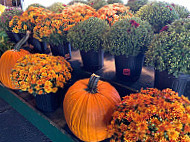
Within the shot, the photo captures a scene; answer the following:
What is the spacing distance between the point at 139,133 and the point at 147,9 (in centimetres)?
112

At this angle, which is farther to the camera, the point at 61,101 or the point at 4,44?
the point at 4,44

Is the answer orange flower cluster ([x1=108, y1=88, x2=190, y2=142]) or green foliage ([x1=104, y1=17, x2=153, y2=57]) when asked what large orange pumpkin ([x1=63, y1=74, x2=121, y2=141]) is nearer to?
orange flower cluster ([x1=108, y1=88, x2=190, y2=142])

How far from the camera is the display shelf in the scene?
1034 mm

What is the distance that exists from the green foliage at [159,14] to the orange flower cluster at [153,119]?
80cm

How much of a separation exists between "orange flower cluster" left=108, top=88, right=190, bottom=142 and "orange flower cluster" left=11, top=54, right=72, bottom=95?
0.49 metres

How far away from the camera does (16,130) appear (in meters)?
1.49

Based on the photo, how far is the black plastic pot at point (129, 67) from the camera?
1.15 m

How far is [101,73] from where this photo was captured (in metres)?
1.39

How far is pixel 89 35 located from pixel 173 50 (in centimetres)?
61

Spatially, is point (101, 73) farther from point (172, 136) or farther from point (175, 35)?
point (172, 136)

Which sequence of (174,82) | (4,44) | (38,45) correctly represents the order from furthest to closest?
(4,44), (38,45), (174,82)

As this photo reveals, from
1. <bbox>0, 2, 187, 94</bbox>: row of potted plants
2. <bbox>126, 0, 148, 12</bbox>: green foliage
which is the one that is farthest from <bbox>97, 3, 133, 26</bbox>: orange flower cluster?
<bbox>126, 0, 148, 12</bbox>: green foliage

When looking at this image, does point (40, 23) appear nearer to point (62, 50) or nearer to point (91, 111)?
point (62, 50)

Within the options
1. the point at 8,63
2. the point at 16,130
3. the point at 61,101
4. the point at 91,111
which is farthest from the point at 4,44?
the point at 91,111
